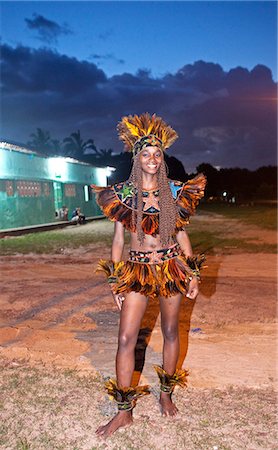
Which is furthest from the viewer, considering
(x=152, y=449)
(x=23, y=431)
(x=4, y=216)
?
(x=4, y=216)

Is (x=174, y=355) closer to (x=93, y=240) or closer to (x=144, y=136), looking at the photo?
(x=144, y=136)

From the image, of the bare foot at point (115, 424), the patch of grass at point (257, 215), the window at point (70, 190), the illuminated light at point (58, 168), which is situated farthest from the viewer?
the window at point (70, 190)

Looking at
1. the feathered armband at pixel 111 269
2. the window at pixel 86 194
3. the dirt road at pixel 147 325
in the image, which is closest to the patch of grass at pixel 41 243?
the dirt road at pixel 147 325

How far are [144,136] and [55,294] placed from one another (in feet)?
14.3

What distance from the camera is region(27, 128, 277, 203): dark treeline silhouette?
47844 millimetres

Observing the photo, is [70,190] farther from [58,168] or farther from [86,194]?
[86,194]

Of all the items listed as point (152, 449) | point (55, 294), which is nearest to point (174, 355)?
point (152, 449)

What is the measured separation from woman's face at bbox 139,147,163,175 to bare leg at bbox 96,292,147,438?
92 centimetres

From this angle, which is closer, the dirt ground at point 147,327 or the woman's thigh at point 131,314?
the woman's thigh at point 131,314

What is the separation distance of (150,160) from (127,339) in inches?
51.7

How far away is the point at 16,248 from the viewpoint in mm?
12641

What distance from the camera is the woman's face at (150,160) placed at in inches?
119

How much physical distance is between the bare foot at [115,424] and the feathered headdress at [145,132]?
1.92 meters

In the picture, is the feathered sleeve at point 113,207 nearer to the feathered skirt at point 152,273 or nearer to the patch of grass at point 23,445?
the feathered skirt at point 152,273
